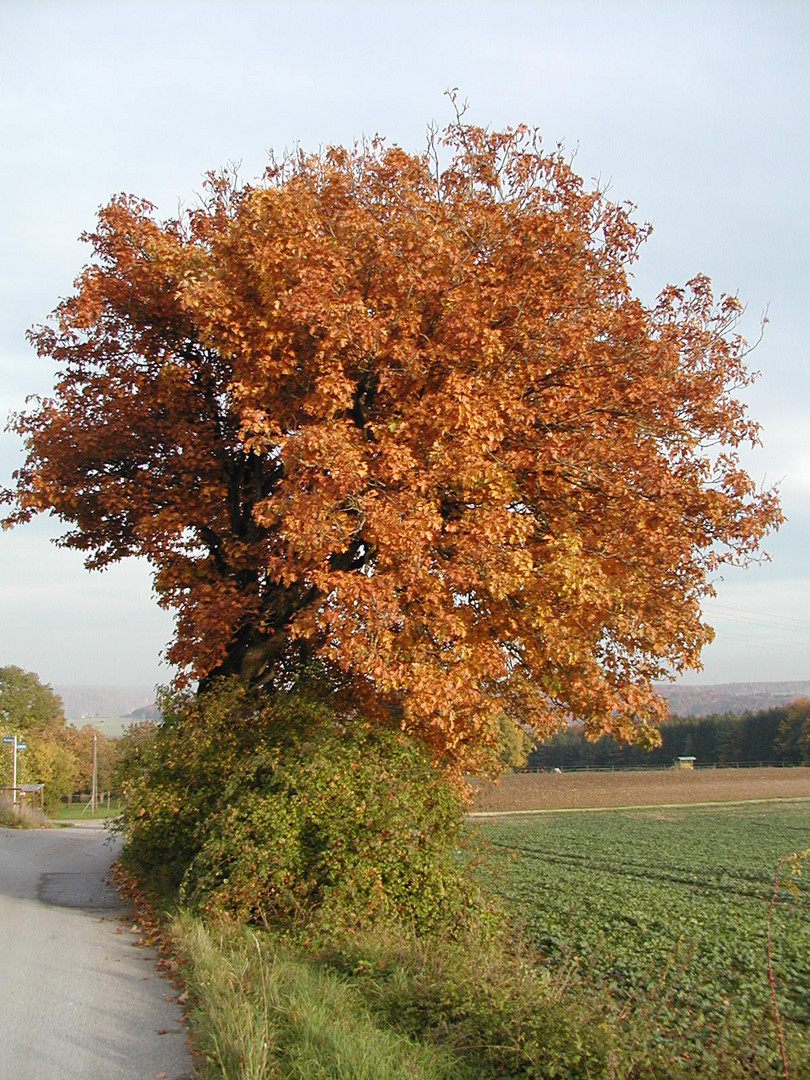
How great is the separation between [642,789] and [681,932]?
44.9 meters

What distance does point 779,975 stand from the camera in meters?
10.1

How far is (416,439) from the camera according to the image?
11094 mm

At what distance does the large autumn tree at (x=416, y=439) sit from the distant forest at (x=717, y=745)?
79200 mm

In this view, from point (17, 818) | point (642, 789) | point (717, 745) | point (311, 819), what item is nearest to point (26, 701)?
point (17, 818)

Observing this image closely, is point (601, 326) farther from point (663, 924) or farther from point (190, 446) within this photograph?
point (663, 924)

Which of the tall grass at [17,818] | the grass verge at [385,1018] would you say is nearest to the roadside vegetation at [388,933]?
the grass verge at [385,1018]

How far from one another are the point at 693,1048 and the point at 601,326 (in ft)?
28.3

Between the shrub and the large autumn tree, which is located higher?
the large autumn tree

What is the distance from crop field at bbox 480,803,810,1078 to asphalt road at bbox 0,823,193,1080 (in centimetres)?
331

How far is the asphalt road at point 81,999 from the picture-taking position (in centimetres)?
606

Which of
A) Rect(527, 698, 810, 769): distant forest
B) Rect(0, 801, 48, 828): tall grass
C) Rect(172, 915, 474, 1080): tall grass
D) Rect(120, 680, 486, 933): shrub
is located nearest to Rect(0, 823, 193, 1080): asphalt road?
Rect(172, 915, 474, 1080): tall grass

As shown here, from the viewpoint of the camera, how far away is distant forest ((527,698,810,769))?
91500 mm

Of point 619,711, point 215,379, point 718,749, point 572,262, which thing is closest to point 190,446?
point 215,379

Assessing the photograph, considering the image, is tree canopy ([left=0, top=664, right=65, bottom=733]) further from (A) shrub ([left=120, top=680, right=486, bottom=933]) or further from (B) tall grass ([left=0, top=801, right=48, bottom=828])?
(A) shrub ([left=120, top=680, right=486, bottom=933])
